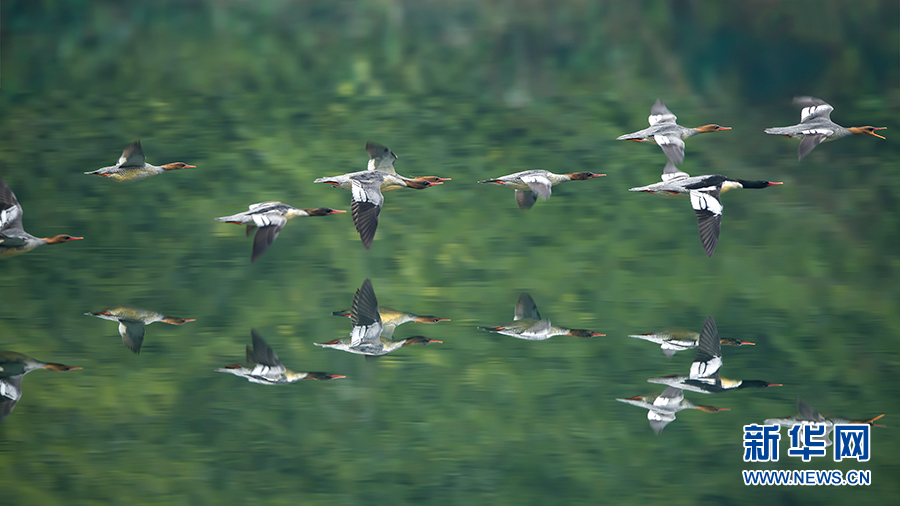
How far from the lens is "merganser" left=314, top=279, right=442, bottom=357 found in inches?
203

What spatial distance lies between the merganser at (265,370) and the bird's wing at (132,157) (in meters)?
1.26

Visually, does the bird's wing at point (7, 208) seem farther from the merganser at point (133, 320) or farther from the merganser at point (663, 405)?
the merganser at point (663, 405)

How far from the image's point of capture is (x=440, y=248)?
5609 mm

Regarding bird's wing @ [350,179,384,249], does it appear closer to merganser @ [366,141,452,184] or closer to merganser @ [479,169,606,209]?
merganser @ [366,141,452,184]

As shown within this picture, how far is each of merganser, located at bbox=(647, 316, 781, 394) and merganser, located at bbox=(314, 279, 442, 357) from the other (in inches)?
56.5

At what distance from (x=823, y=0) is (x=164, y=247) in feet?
16.1

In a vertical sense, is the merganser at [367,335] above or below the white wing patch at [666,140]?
below

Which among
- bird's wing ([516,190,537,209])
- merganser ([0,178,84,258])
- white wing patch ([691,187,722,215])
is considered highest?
bird's wing ([516,190,537,209])

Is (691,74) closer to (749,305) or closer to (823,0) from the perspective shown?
(823,0)

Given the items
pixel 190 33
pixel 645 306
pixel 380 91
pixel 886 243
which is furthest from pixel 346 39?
pixel 886 243

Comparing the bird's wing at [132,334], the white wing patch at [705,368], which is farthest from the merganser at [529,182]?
the bird's wing at [132,334]

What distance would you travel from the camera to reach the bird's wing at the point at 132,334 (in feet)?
17.3

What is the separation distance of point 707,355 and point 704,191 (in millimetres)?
988
